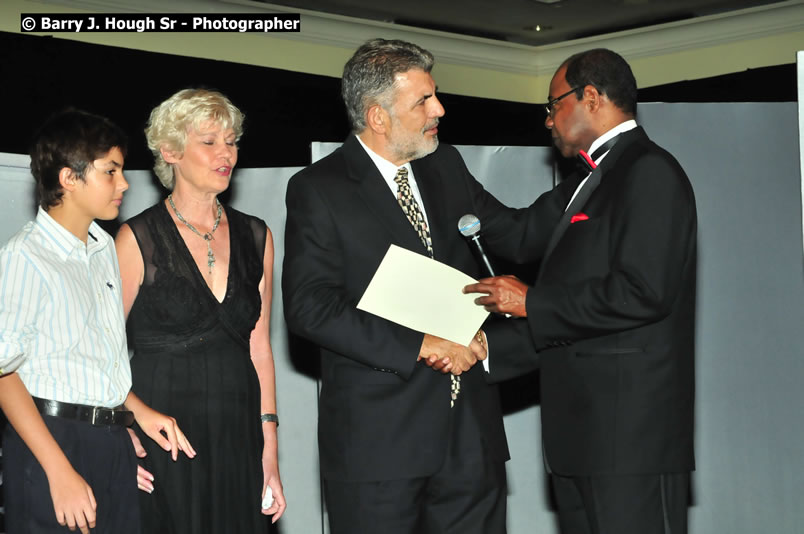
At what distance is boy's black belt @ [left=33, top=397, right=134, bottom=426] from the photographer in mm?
2518

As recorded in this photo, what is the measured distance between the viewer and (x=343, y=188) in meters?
3.07

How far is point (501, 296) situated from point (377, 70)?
2.85ft

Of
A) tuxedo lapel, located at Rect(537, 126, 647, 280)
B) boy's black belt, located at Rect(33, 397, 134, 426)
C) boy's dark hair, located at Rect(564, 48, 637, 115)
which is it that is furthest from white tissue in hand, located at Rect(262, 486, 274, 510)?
boy's dark hair, located at Rect(564, 48, 637, 115)

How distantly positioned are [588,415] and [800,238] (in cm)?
208

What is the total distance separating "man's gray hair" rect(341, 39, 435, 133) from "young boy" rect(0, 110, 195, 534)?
0.81 meters

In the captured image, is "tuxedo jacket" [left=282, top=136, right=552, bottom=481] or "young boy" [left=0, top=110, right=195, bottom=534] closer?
"young boy" [left=0, top=110, right=195, bottom=534]

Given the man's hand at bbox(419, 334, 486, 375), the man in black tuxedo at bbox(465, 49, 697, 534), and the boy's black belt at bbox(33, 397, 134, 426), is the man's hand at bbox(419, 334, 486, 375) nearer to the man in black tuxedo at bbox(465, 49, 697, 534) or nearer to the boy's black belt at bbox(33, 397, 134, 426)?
the man in black tuxedo at bbox(465, 49, 697, 534)

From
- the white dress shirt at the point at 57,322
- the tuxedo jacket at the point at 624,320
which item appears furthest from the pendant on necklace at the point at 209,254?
the tuxedo jacket at the point at 624,320

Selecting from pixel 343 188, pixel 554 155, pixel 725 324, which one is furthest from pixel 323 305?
pixel 725 324

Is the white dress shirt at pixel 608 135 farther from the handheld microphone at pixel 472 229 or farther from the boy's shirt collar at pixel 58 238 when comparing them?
the boy's shirt collar at pixel 58 238

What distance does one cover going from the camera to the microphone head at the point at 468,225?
9.94 ft

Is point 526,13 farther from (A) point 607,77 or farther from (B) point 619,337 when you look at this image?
(B) point 619,337

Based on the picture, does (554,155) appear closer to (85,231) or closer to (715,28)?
(85,231)

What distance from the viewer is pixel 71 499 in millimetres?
2457
